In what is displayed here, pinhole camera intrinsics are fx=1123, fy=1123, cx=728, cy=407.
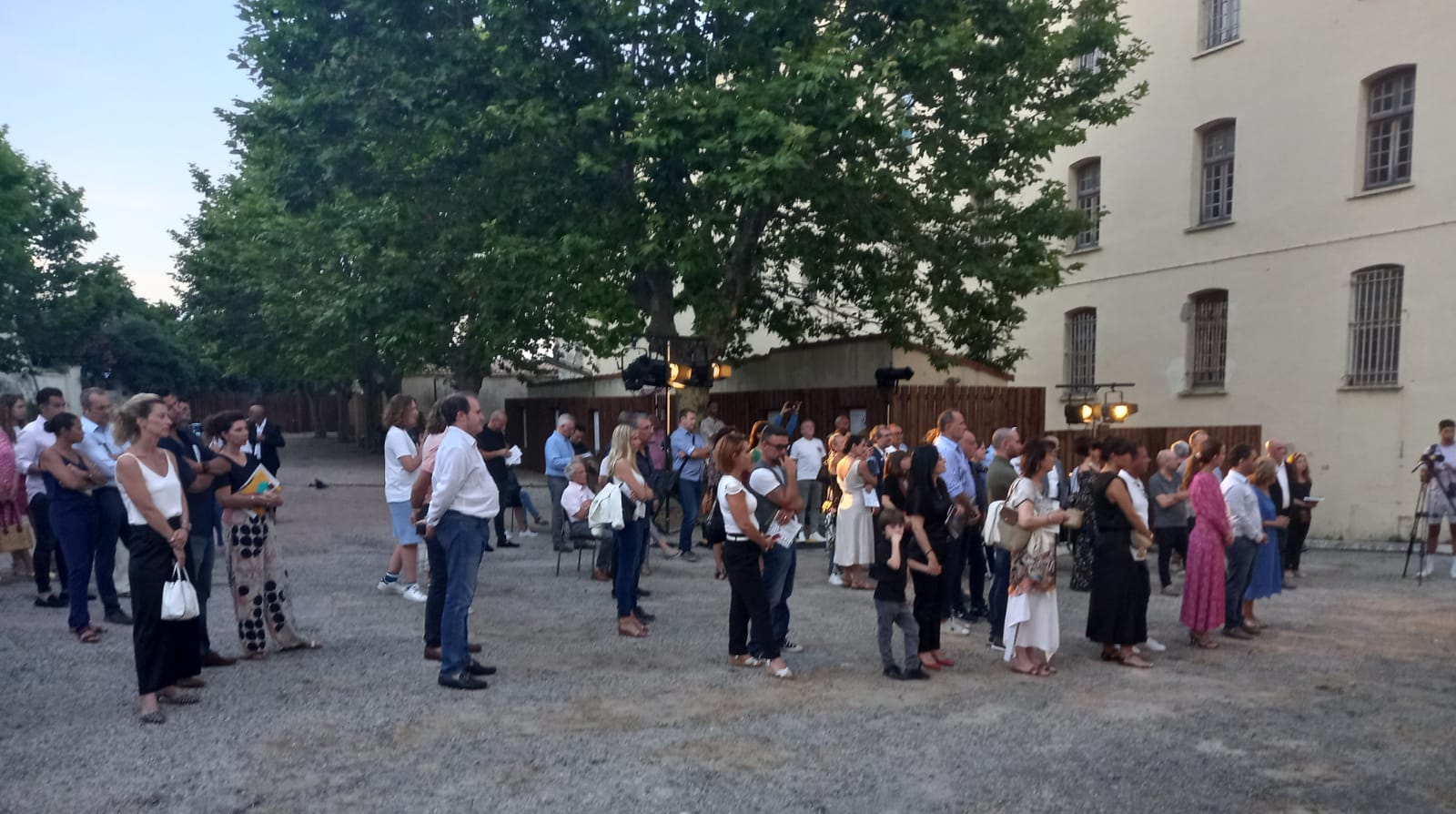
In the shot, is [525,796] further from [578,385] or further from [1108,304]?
[578,385]

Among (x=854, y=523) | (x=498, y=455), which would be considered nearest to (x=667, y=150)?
(x=498, y=455)

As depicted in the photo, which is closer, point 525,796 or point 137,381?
point 525,796

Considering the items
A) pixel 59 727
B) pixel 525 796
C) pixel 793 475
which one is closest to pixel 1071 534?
pixel 793 475

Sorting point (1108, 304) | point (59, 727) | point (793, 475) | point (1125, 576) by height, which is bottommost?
point (59, 727)

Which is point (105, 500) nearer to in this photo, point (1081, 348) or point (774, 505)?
point (774, 505)

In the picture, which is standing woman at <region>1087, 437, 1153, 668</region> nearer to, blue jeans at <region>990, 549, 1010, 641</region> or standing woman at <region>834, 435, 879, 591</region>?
blue jeans at <region>990, 549, 1010, 641</region>

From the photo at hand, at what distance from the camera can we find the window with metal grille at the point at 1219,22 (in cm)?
1931

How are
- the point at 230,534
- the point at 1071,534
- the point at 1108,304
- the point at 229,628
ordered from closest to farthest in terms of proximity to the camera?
the point at 230,534
the point at 229,628
the point at 1071,534
the point at 1108,304

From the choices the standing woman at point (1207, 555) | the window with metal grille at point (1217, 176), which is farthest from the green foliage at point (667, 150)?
the standing woman at point (1207, 555)

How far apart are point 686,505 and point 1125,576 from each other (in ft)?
21.9

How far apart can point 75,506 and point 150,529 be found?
287 centimetres

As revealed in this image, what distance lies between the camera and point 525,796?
5184 mm

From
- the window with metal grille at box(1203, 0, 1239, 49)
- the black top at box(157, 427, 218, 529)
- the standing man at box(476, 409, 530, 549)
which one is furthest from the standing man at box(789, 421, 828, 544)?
the window with metal grille at box(1203, 0, 1239, 49)

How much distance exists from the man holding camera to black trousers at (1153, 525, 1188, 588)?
3550 mm
